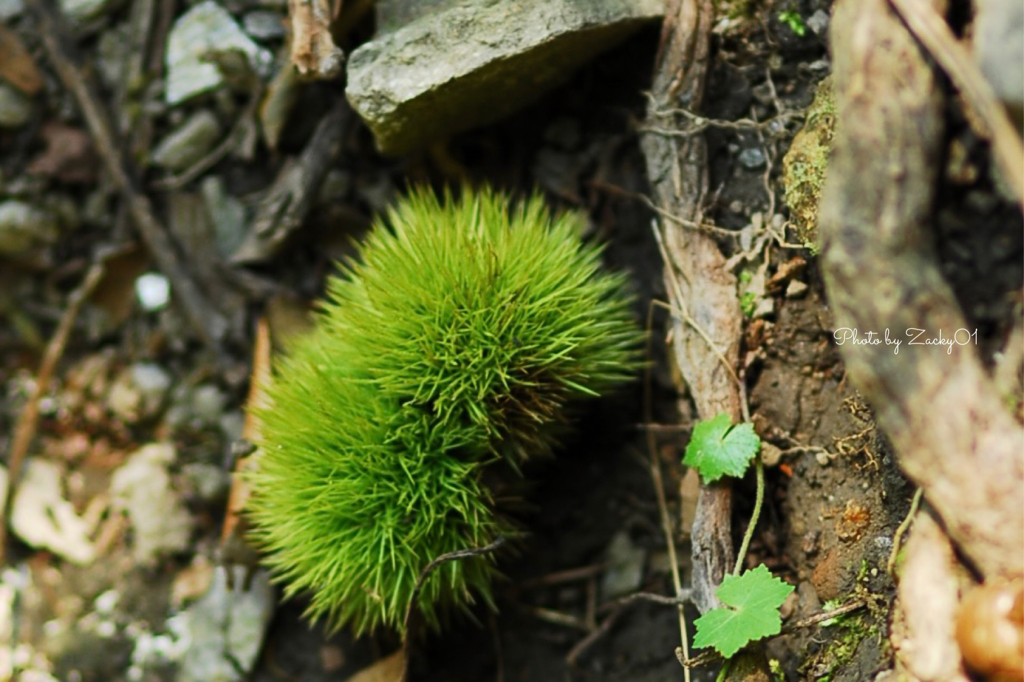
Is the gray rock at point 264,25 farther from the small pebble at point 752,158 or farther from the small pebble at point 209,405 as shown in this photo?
the small pebble at point 752,158

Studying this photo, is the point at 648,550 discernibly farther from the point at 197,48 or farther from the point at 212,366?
the point at 197,48

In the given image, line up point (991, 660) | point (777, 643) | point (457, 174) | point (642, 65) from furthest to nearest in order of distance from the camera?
point (457, 174) → point (642, 65) → point (777, 643) → point (991, 660)

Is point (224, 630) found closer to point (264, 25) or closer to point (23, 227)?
point (23, 227)

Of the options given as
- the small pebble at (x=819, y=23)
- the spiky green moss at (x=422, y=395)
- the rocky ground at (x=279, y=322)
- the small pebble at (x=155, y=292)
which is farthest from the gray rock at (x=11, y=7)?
the small pebble at (x=819, y=23)

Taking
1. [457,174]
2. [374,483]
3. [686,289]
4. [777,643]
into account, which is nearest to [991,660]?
[777,643]

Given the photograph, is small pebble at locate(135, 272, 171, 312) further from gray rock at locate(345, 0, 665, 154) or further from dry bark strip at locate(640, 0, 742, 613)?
dry bark strip at locate(640, 0, 742, 613)

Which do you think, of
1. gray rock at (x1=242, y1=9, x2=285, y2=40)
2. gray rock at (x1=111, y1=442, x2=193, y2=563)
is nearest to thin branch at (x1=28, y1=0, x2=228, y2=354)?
gray rock at (x1=111, y1=442, x2=193, y2=563)
